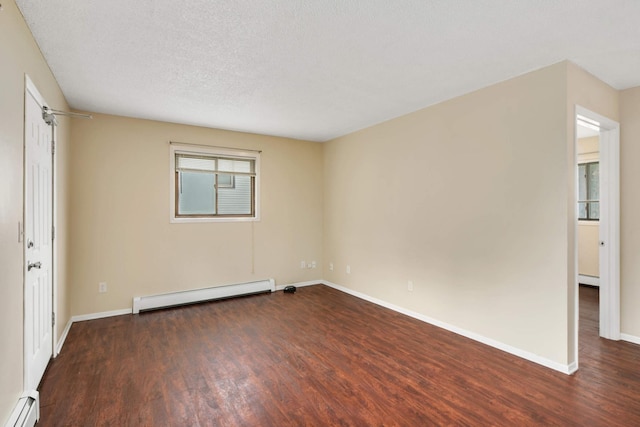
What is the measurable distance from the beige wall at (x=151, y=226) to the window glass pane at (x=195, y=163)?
205 mm

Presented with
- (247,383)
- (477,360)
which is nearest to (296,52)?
(247,383)

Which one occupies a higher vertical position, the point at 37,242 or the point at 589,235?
the point at 37,242

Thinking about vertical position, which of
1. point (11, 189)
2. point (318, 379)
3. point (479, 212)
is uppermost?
point (11, 189)

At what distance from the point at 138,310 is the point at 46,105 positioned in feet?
8.60

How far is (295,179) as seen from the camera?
17.7ft

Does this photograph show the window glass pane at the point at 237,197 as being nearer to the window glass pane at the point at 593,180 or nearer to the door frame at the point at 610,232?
the door frame at the point at 610,232

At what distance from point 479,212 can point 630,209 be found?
1436mm

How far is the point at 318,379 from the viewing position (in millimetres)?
2439

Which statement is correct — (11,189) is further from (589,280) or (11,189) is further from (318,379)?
(589,280)

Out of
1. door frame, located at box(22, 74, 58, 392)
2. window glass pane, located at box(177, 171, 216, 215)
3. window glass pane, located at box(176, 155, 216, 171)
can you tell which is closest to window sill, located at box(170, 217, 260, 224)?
window glass pane, located at box(177, 171, 216, 215)

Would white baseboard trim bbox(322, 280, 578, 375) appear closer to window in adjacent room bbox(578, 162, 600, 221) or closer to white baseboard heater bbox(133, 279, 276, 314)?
white baseboard heater bbox(133, 279, 276, 314)

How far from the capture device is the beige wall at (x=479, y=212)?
2586mm

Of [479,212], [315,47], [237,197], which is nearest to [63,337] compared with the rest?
[237,197]

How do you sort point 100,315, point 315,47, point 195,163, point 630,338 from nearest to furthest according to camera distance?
1. point 315,47
2. point 630,338
3. point 100,315
4. point 195,163
